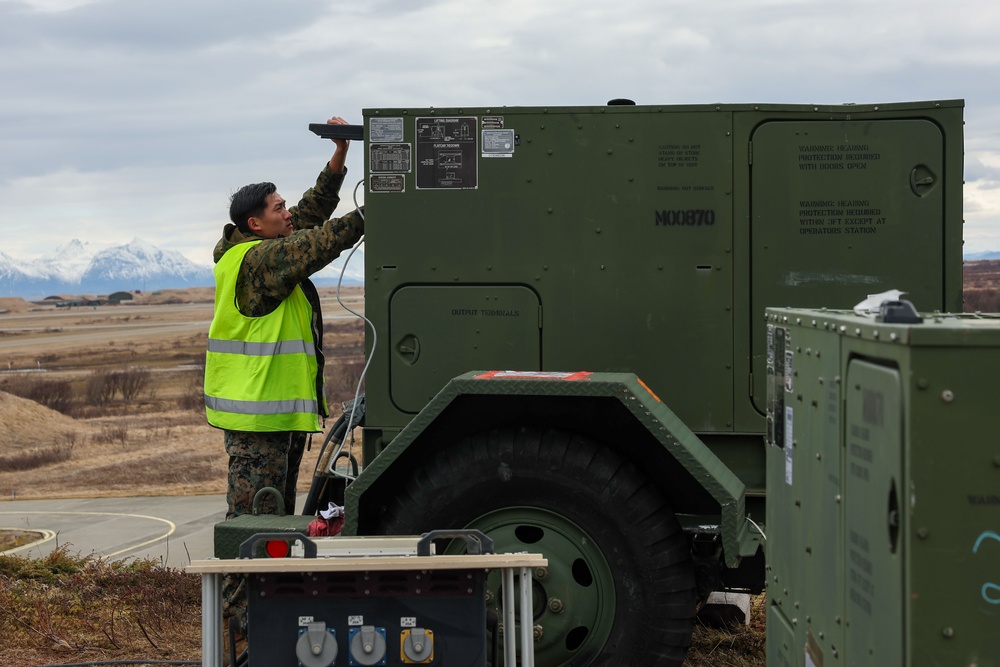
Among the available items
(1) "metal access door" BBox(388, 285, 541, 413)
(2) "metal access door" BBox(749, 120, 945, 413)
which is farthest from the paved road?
(2) "metal access door" BBox(749, 120, 945, 413)

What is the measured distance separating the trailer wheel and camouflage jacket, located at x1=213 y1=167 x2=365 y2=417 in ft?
4.07

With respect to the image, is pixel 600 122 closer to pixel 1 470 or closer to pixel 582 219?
pixel 582 219

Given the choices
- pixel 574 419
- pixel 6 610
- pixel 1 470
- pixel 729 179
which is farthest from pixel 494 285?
pixel 1 470

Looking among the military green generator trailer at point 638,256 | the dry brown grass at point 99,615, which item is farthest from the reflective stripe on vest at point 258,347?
the dry brown grass at point 99,615

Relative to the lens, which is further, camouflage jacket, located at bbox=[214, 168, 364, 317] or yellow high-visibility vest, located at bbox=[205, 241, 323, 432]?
yellow high-visibility vest, located at bbox=[205, 241, 323, 432]

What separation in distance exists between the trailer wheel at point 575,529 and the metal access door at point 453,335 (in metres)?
0.60

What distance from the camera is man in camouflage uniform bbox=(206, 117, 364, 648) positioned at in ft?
16.3

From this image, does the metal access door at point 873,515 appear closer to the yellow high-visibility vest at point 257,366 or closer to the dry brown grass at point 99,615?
the yellow high-visibility vest at point 257,366

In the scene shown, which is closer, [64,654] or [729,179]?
[729,179]

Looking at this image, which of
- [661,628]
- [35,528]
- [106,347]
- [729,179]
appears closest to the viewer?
[661,628]

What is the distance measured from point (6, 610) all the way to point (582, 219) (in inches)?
161

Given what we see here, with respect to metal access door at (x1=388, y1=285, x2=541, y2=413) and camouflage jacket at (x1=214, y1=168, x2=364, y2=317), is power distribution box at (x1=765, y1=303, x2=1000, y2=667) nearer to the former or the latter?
metal access door at (x1=388, y1=285, x2=541, y2=413)

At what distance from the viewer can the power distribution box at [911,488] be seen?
2350 mm

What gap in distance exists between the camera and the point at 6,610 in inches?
241
